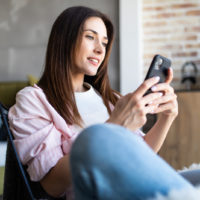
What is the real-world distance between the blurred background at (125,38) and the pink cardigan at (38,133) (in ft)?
6.47

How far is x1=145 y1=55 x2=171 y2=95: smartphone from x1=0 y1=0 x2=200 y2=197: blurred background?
80.2 inches

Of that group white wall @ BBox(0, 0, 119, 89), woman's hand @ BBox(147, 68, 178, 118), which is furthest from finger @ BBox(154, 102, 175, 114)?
white wall @ BBox(0, 0, 119, 89)

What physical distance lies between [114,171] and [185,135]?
98.0 inches

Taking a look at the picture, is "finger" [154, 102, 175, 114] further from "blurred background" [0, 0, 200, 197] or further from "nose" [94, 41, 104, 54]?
"blurred background" [0, 0, 200, 197]

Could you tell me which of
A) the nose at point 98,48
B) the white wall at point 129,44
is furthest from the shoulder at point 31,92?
the white wall at point 129,44

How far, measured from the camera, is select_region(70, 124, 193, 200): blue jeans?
21.1 inches

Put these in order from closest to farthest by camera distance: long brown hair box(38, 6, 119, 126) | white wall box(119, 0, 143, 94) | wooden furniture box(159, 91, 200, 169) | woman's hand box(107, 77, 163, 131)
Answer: woman's hand box(107, 77, 163, 131) < long brown hair box(38, 6, 119, 126) < wooden furniture box(159, 91, 200, 169) < white wall box(119, 0, 143, 94)

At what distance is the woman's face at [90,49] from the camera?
1357 millimetres

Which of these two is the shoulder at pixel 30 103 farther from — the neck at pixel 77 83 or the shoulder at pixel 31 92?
the neck at pixel 77 83

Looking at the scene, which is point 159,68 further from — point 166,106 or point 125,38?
point 125,38

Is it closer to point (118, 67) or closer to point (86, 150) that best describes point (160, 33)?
point (118, 67)

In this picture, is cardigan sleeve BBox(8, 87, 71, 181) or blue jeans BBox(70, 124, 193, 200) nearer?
blue jeans BBox(70, 124, 193, 200)

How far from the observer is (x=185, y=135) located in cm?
293

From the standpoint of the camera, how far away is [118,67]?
3355mm
